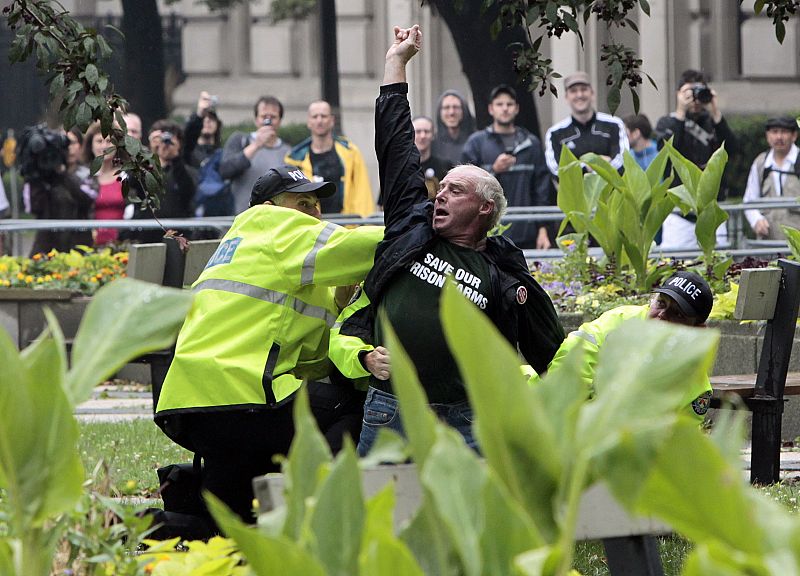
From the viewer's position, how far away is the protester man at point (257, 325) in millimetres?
4980

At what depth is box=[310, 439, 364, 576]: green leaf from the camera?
218cm

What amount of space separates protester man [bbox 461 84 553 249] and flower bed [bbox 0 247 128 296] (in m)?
3.19

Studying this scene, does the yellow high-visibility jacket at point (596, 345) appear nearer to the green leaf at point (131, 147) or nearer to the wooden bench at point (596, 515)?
the wooden bench at point (596, 515)

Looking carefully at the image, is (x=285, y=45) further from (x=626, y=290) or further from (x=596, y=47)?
(x=626, y=290)

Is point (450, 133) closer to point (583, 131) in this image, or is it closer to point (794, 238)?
point (583, 131)

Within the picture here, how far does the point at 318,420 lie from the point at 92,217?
933cm

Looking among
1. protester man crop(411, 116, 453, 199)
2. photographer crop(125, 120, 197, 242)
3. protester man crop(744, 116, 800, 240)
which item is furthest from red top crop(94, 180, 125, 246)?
protester man crop(744, 116, 800, 240)

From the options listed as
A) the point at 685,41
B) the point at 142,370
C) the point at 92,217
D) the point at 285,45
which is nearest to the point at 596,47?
the point at 685,41

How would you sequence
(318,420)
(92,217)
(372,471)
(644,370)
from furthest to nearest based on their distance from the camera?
(92,217) → (318,420) → (372,471) → (644,370)

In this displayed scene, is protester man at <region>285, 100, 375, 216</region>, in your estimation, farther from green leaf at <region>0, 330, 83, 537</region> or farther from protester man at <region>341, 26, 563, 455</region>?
green leaf at <region>0, 330, 83, 537</region>

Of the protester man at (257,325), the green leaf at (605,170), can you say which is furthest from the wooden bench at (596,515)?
the green leaf at (605,170)

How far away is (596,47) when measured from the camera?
18.6 meters

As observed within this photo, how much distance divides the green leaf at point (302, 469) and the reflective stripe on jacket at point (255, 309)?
2.61 m

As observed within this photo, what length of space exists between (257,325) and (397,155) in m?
0.75
